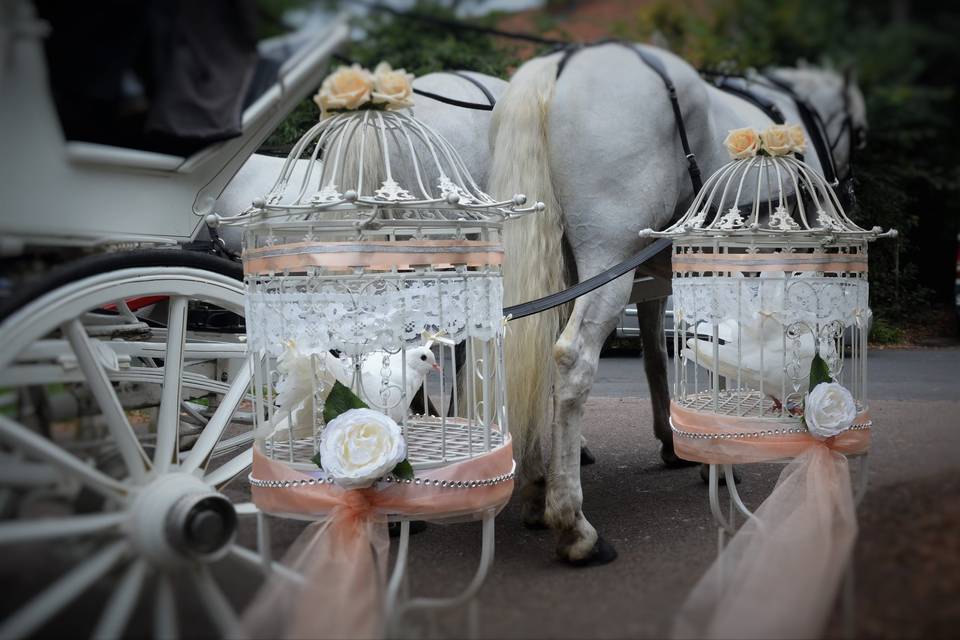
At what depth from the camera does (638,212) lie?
2.93 metres

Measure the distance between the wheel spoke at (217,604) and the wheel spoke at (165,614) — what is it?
65mm

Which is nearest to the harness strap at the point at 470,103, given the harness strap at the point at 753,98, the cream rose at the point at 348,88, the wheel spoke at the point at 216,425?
the harness strap at the point at 753,98

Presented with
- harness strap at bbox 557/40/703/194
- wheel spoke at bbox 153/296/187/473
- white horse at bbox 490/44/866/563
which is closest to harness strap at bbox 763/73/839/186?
white horse at bbox 490/44/866/563

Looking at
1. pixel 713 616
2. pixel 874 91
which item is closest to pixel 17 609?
pixel 713 616

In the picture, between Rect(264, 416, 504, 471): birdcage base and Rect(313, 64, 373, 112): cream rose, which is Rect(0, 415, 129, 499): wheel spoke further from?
Rect(313, 64, 373, 112): cream rose

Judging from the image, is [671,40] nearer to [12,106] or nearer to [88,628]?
[12,106]

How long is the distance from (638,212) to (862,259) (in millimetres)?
746

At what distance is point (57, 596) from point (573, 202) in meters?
2.08

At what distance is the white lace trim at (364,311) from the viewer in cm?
195

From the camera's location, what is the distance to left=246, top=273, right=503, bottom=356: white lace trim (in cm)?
195

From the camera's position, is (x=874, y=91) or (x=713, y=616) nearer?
(x=874, y=91)

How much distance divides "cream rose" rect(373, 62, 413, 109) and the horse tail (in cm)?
87

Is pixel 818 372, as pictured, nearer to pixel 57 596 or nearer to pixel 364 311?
pixel 364 311

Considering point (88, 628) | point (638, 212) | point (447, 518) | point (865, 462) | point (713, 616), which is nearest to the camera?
point (88, 628)
